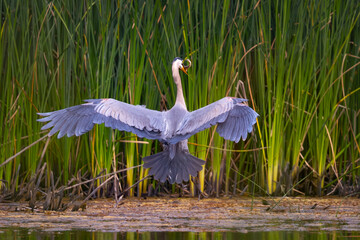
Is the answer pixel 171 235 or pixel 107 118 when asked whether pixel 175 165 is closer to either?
pixel 107 118

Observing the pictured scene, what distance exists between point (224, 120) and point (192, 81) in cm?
92

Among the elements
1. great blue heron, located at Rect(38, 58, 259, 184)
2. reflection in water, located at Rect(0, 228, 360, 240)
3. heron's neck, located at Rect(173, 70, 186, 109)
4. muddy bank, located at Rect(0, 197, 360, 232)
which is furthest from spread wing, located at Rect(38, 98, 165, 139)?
reflection in water, located at Rect(0, 228, 360, 240)

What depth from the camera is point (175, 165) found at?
5742mm

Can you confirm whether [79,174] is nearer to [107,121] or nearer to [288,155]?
[107,121]

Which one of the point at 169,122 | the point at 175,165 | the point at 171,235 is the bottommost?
the point at 171,235

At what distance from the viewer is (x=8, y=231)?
13.5 feet

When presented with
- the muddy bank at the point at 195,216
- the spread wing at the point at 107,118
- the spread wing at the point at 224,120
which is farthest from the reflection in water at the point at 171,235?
the spread wing at the point at 107,118

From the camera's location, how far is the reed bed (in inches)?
240

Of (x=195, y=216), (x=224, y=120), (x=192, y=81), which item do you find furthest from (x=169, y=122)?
(x=195, y=216)

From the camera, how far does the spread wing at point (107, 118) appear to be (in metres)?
5.59

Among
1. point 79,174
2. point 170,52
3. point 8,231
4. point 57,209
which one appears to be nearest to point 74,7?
point 170,52

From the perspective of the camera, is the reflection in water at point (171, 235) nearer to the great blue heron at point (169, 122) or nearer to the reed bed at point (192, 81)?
the great blue heron at point (169, 122)

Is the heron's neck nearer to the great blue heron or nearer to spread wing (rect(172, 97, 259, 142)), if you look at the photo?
the great blue heron

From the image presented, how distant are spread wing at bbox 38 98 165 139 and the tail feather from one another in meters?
0.28
